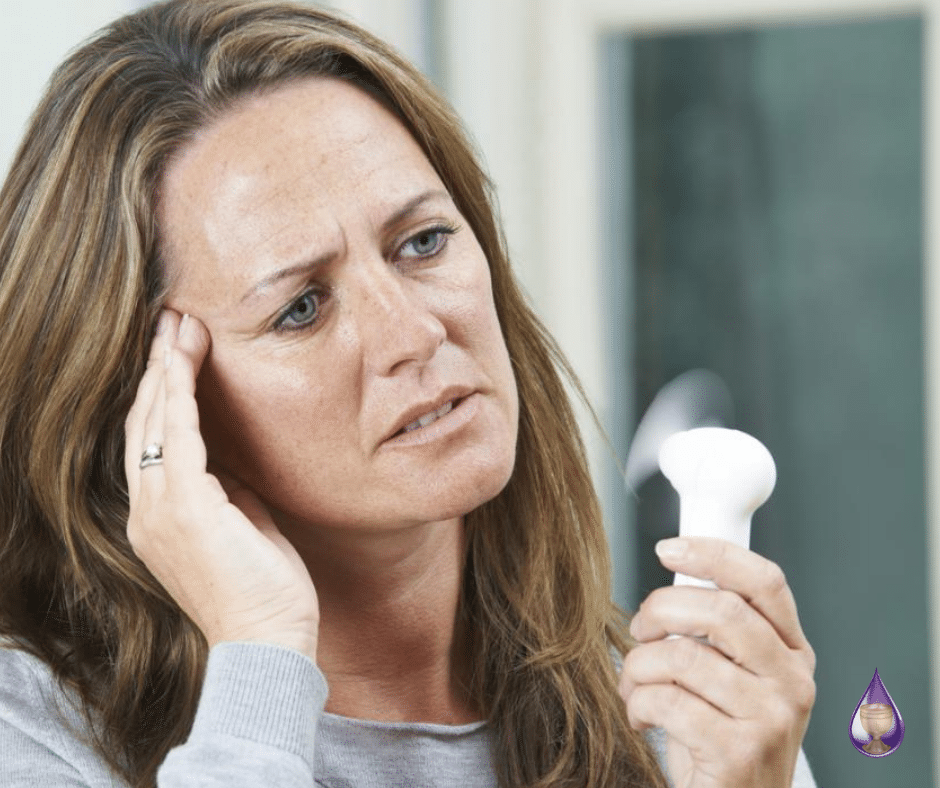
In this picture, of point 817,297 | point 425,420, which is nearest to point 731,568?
point 425,420

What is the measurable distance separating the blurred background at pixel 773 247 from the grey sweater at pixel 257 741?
1.72 metres

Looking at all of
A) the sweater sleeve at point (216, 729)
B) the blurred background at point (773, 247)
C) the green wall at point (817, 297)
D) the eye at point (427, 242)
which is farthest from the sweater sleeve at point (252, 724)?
the green wall at point (817, 297)

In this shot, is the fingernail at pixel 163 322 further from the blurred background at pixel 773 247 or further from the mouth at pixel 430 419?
the blurred background at pixel 773 247

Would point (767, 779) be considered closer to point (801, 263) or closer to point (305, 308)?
point (305, 308)

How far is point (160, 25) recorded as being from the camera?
4.50ft

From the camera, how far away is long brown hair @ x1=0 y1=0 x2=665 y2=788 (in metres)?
1.30

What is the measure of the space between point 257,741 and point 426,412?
0.31m

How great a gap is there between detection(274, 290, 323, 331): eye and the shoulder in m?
0.37

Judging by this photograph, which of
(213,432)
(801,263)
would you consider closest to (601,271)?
(801,263)

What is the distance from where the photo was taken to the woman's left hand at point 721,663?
42.1 inches

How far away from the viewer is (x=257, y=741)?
3.63 feet

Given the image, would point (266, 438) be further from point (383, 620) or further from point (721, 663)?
point (721, 663)

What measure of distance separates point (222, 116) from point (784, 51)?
2111 millimetres

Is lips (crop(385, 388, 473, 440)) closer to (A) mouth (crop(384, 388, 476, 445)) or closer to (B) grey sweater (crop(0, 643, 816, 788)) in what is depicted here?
(A) mouth (crop(384, 388, 476, 445))
